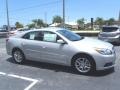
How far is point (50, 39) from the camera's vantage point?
9648mm

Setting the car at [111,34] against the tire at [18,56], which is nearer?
the tire at [18,56]

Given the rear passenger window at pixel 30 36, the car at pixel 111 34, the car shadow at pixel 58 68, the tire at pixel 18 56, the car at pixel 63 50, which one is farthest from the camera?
the car at pixel 111 34

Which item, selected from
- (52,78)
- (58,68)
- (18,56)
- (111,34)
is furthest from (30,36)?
(111,34)

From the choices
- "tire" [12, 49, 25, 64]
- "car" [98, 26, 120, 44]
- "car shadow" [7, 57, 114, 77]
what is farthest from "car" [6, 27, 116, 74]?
"car" [98, 26, 120, 44]

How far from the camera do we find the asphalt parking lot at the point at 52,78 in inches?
291

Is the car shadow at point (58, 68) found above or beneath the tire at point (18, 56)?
beneath

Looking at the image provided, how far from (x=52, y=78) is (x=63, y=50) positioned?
120 centimetres

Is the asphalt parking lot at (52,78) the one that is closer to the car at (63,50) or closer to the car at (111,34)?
the car at (63,50)

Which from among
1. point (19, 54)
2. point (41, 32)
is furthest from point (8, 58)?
point (41, 32)

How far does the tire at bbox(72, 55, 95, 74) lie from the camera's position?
8625mm

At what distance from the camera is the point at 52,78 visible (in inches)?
328

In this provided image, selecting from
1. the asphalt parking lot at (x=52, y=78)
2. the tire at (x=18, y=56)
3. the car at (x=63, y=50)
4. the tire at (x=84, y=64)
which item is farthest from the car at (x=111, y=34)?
the tire at (x=84, y=64)

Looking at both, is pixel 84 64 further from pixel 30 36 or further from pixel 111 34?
pixel 111 34

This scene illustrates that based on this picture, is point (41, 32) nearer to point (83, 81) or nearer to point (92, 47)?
point (92, 47)
